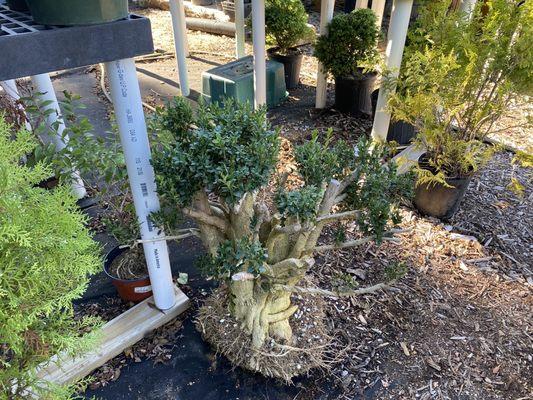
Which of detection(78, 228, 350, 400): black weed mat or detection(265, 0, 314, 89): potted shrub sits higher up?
detection(265, 0, 314, 89): potted shrub

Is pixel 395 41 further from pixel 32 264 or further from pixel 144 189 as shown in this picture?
pixel 32 264

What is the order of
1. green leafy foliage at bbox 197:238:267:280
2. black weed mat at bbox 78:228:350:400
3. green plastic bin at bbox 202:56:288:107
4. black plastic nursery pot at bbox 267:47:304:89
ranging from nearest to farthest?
green leafy foliage at bbox 197:238:267:280 → black weed mat at bbox 78:228:350:400 → green plastic bin at bbox 202:56:288:107 → black plastic nursery pot at bbox 267:47:304:89

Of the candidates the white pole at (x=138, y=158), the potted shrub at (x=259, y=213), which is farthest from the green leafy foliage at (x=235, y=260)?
the white pole at (x=138, y=158)

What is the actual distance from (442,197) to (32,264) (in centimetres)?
280

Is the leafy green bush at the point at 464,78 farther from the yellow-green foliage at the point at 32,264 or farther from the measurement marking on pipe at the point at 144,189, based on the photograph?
the yellow-green foliage at the point at 32,264

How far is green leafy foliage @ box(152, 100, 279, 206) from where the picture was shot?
5.15 ft

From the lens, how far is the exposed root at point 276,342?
6.55 feet

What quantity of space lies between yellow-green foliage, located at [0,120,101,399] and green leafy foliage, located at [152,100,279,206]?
1.52ft

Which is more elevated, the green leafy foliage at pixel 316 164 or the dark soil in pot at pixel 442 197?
the green leafy foliage at pixel 316 164

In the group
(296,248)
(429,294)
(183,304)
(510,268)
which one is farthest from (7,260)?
(510,268)

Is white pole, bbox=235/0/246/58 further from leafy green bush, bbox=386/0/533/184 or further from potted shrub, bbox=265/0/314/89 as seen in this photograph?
leafy green bush, bbox=386/0/533/184

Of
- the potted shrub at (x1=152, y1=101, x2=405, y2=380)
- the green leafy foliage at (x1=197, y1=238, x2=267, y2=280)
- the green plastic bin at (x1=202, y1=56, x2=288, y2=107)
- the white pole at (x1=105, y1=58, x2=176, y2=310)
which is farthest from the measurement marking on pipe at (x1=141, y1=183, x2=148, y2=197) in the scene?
the green plastic bin at (x1=202, y1=56, x2=288, y2=107)

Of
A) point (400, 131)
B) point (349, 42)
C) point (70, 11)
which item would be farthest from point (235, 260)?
point (349, 42)

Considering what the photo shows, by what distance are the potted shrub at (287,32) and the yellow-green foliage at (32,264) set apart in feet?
15.9
